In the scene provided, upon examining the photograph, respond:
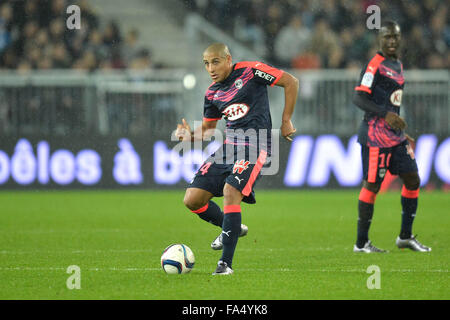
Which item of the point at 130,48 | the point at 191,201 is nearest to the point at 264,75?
the point at 191,201

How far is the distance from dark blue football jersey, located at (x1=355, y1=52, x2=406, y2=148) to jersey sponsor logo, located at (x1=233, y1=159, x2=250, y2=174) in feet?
6.31

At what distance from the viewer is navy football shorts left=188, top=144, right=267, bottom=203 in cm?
696

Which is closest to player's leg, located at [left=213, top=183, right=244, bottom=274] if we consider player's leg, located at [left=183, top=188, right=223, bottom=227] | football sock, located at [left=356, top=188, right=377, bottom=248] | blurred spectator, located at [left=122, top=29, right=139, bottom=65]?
player's leg, located at [left=183, top=188, right=223, bottom=227]

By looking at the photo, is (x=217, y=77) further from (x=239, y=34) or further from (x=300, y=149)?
(x=239, y=34)

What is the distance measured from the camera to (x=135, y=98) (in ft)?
54.2

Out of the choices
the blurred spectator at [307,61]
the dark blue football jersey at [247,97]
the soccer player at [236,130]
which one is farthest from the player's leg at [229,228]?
the blurred spectator at [307,61]

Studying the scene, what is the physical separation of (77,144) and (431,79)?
7.02 m

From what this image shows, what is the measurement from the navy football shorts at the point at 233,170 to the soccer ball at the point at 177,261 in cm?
69

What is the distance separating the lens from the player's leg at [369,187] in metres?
8.48

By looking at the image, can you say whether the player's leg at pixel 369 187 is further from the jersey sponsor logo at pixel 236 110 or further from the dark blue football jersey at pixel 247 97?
the jersey sponsor logo at pixel 236 110

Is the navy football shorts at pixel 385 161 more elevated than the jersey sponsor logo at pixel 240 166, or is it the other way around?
the jersey sponsor logo at pixel 240 166

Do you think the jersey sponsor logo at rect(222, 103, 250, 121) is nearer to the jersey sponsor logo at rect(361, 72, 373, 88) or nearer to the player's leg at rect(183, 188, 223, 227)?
the player's leg at rect(183, 188, 223, 227)

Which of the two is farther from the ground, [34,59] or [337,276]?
[34,59]
